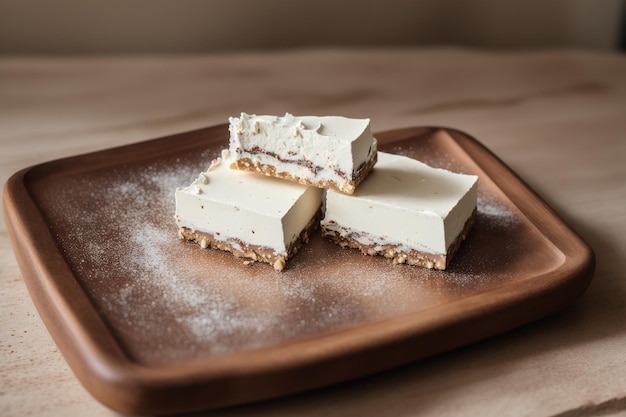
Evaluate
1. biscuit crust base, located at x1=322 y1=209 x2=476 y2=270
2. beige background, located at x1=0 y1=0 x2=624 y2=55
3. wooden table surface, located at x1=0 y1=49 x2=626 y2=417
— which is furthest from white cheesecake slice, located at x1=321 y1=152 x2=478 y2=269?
beige background, located at x1=0 y1=0 x2=624 y2=55

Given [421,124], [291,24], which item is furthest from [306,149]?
[291,24]

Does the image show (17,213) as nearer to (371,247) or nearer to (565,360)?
(371,247)

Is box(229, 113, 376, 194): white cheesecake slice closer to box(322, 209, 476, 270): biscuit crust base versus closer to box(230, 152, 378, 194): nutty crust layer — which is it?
box(230, 152, 378, 194): nutty crust layer

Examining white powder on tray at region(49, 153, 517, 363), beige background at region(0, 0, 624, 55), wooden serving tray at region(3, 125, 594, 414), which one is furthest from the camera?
beige background at region(0, 0, 624, 55)

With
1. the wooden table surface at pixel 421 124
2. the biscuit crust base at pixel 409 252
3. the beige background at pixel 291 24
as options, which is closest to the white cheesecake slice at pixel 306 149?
the biscuit crust base at pixel 409 252

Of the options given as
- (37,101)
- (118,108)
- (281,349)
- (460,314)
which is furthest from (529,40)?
(281,349)

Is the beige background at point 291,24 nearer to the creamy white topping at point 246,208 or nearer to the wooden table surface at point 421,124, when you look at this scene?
the wooden table surface at point 421,124

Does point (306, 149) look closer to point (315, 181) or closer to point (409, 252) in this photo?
point (315, 181)
